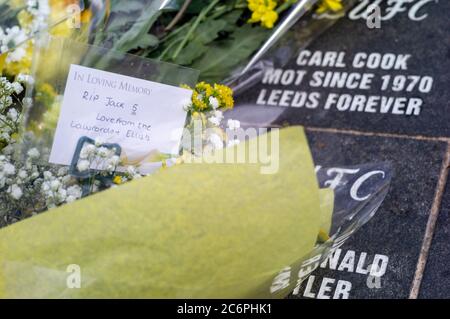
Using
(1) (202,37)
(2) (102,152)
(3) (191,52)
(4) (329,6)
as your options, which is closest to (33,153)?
(2) (102,152)

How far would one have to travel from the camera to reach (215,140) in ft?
5.62

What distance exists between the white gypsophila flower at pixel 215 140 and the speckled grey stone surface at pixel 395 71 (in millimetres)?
817

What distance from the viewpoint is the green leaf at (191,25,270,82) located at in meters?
2.71

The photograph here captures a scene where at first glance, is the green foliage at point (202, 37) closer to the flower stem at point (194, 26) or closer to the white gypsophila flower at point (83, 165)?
the flower stem at point (194, 26)

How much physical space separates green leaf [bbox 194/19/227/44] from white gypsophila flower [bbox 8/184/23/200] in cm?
125

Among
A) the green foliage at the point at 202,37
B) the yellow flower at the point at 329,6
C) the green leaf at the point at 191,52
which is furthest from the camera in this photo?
the yellow flower at the point at 329,6

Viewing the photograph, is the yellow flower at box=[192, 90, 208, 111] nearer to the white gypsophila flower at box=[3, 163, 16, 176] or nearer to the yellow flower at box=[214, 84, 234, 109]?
the yellow flower at box=[214, 84, 234, 109]

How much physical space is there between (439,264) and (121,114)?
1.01 m

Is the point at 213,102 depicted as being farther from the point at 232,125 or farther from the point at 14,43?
the point at 14,43

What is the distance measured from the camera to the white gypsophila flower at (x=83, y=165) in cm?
166

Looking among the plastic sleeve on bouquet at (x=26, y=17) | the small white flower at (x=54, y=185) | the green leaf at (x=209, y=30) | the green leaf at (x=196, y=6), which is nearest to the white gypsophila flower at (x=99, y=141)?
the small white flower at (x=54, y=185)
